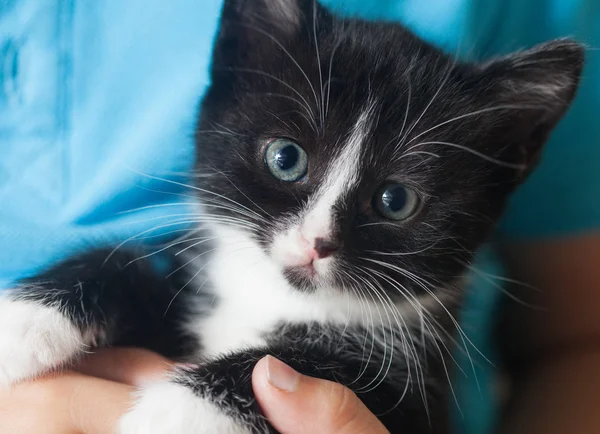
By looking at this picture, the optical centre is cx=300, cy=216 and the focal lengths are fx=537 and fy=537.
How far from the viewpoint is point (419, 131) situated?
96 cm

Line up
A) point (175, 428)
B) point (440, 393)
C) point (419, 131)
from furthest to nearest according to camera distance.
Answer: point (440, 393) < point (419, 131) < point (175, 428)

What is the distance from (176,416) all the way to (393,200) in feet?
1.64

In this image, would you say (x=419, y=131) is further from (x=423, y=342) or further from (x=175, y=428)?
(x=175, y=428)

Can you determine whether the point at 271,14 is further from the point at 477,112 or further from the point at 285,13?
the point at 477,112

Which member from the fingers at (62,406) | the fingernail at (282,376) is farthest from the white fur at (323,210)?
the fingers at (62,406)

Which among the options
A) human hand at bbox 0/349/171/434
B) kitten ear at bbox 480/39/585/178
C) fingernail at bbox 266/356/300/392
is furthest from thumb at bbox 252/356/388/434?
kitten ear at bbox 480/39/585/178

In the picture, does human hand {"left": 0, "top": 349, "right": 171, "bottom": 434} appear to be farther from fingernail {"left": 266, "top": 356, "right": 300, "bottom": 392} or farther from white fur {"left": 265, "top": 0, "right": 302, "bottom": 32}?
white fur {"left": 265, "top": 0, "right": 302, "bottom": 32}

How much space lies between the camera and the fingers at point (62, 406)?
94 centimetres

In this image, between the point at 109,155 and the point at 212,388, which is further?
the point at 109,155

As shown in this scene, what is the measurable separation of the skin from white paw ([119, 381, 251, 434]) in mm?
76

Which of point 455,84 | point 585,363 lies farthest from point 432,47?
point 585,363

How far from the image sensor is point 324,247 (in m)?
0.89

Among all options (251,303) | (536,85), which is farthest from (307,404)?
(536,85)

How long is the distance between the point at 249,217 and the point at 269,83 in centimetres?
26
